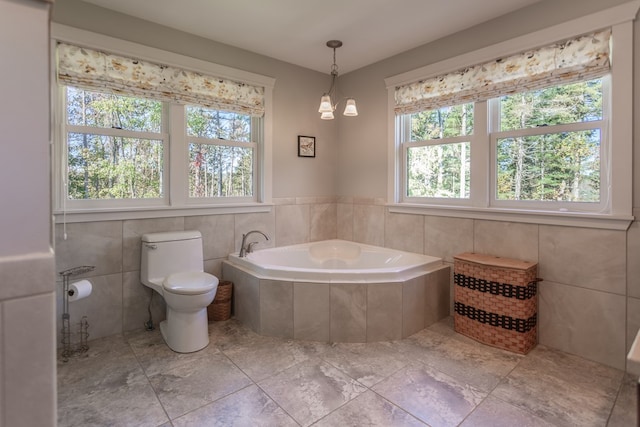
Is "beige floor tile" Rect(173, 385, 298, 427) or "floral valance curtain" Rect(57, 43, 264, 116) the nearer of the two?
"beige floor tile" Rect(173, 385, 298, 427)

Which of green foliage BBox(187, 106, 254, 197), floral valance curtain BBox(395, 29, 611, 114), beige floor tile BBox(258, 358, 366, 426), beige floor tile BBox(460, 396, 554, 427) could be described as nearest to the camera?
beige floor tile BBox(460, 396, 554, 427)

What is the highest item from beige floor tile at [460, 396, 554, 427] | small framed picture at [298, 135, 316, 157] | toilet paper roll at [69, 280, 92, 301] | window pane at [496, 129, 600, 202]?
small framed picture at [298, 135, 316, 157]

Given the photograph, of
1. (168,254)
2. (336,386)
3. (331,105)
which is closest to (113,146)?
(168,254)

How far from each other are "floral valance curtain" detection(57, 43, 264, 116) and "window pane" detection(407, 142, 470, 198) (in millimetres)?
1627

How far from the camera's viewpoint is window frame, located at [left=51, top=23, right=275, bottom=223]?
244 centimetres

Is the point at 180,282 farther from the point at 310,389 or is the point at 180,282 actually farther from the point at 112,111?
the point at 112,111

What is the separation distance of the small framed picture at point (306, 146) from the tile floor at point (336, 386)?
6.66ft

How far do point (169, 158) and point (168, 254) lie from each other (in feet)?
2.71

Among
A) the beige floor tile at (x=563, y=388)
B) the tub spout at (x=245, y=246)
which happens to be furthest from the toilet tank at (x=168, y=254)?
the beige floor tile at (x=563, y=388)

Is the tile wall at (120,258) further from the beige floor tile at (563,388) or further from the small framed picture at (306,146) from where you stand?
the beige floor tile at (563,388)

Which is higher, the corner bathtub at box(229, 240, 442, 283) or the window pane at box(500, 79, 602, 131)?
the window pane at box(500, 79, 602, 131)

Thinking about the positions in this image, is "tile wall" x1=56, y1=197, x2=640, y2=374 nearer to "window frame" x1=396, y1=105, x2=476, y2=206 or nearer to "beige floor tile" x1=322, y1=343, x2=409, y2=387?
"window frame" x1=396, y1=105, x2=476, y2=206

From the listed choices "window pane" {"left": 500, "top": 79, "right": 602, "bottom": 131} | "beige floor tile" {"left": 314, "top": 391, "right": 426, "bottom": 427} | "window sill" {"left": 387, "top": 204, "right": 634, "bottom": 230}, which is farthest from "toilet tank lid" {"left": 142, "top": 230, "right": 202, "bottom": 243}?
"window pane" {"left": 500, "top": 79, "right": 602, "bottom": 131}

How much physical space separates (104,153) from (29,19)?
2.22m
